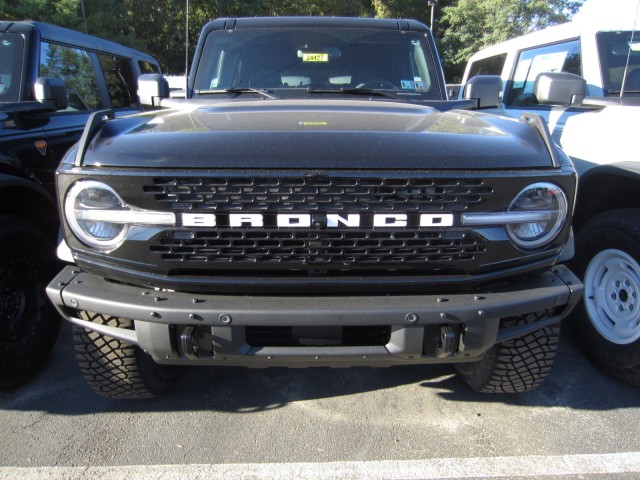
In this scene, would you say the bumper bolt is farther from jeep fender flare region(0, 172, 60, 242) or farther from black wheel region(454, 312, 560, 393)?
jeep fender flare region(0, 172, 60, 242)

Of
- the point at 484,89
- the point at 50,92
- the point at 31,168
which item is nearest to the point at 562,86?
the point at 484,89

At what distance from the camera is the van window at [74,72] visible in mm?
3982

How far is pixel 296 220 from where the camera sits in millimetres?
1986

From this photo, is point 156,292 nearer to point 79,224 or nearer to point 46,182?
point 79,224

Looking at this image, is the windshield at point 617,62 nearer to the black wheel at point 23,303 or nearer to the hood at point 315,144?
the hood at point 315,144

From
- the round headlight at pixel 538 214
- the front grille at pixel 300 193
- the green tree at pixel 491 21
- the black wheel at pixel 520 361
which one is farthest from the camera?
the green tree at pixel 491 21

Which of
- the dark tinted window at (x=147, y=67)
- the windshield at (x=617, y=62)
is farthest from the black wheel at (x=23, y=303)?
the windshield at (x=617, y=62)

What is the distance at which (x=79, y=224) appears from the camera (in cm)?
210

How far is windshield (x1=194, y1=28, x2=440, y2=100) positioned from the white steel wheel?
5.12ft

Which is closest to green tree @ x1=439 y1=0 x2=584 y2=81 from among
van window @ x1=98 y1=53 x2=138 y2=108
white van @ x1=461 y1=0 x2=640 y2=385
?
white van @ x1=461 y1=0 x2=640 y2=385

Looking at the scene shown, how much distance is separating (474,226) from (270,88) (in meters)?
1.98

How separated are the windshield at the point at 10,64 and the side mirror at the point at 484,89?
327 centimetres

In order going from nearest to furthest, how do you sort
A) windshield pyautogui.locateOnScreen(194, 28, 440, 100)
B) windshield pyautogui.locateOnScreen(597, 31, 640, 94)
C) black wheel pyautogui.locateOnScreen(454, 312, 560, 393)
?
black wheel pyautogui.locateOnScreen(454, 312, 560, 393)
windshield pyautogui.locateOnScreen(194, 28, 440, 100)
windshield pyautogui.locateOnScreen(597, 31, 640, 94)

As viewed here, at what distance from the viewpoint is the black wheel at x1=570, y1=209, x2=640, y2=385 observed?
2908 mm
